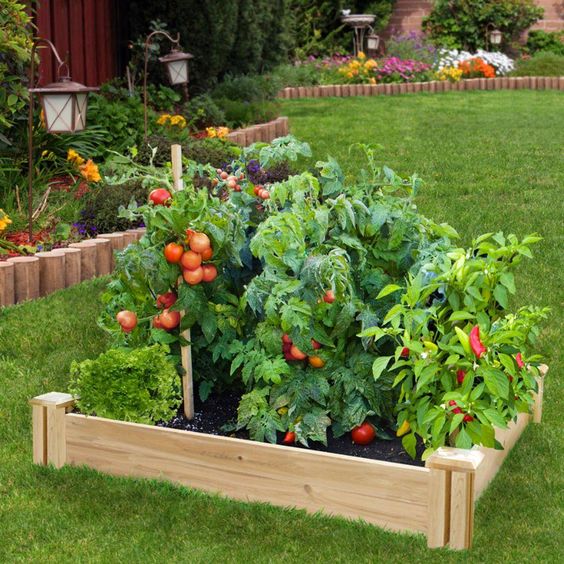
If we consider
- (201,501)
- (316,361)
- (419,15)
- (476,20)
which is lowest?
(201,501)

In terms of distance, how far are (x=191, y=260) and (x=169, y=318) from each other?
1.10ft

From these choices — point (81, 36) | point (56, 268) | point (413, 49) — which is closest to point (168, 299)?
point (56, 268)

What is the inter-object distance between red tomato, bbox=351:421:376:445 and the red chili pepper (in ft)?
1.97

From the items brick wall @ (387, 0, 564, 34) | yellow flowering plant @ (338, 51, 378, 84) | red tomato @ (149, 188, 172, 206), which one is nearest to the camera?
red tomato @ (149, 188, 172, 206)

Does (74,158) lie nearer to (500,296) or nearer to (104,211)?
(104,211)

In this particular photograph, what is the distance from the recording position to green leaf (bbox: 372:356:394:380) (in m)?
3.87

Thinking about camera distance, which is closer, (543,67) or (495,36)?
(543,67)

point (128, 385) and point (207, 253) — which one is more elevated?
point (207, 253)

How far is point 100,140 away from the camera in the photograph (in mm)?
8898

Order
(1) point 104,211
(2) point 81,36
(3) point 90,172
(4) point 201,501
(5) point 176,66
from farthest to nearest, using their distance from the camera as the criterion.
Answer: (2) point 81,36 < (5) point 176,66 < (3) point 90,172 < (1) point 104,211 < (4) point 201,501

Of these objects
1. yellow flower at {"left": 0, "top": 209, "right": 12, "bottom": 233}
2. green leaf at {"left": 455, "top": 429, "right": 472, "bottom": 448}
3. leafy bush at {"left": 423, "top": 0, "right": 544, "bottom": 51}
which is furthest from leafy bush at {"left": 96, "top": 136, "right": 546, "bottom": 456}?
leafy bush at {"left": 423, "top": 0, "right": 544, "bottom": 51}

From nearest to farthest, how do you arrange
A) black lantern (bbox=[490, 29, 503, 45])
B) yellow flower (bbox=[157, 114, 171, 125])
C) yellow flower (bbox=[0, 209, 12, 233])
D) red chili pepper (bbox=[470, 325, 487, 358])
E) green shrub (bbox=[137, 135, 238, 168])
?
red chili pepper (bbox=[470, 325, 487, 358]) < yellow flower (bbox=[0, 209, 12, 233]) < green shrub (bbox=[137, 135, 238, 168]) < yellow flower (bbox=[157, 114, 171, 125]) < black lantern (bbox=[490, 29, 503, 45])

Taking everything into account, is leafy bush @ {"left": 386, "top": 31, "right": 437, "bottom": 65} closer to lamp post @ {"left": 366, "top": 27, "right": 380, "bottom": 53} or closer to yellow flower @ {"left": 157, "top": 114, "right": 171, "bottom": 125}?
lamp post @ {"left": 366, "top": 27, "right": 380, "bottom": 53}

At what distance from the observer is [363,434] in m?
4.20
